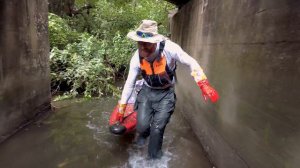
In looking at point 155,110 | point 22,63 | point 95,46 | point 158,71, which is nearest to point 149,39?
point 158,71

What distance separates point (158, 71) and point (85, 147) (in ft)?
6.62

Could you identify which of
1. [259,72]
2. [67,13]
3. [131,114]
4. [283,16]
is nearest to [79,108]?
[131,114]

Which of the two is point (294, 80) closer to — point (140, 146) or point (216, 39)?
point (216, 39)

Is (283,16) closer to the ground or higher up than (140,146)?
higher up

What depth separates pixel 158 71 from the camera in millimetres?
4184

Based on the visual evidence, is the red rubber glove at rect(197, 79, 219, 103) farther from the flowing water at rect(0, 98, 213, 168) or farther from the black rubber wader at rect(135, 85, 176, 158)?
the flowing water at rect(0, 98, 213, 168)

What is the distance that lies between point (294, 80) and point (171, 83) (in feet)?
6.97

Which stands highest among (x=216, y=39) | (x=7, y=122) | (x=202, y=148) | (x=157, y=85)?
(x=216, y=39)

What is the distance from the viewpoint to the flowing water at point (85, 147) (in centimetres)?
449

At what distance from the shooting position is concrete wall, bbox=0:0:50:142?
15.6 feet

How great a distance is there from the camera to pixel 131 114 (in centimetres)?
550

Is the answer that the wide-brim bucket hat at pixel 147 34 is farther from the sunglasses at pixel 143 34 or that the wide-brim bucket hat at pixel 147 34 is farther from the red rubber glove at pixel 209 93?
the red rubber glove at pixel 209 93

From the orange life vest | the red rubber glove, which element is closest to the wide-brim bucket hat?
the orange life vest

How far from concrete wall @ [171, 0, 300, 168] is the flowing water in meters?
0.49
